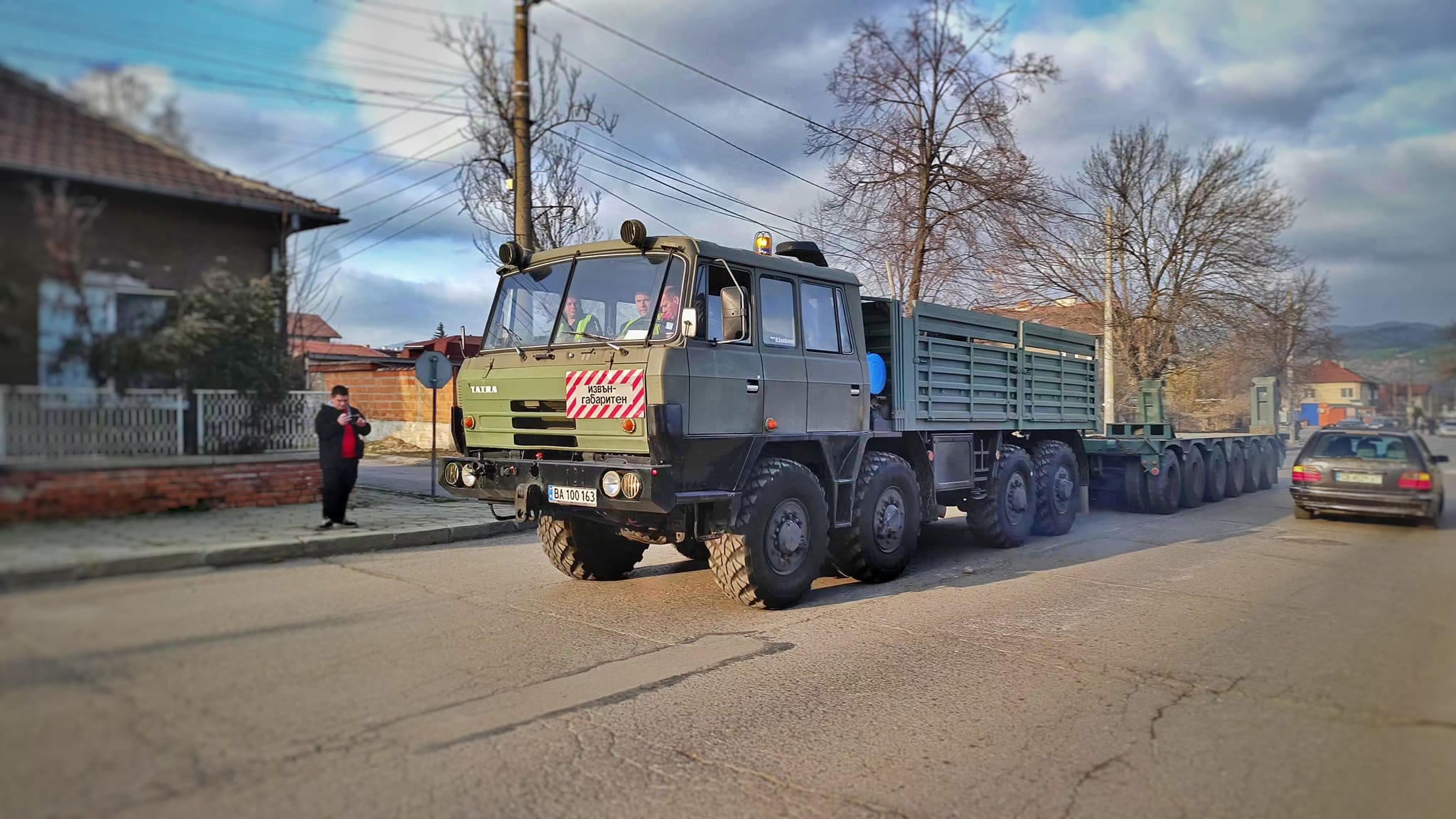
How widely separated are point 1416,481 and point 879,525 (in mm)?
8820

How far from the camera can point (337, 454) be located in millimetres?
3205

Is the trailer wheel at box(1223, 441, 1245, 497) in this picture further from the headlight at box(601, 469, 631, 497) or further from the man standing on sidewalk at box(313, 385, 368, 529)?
the man standing on sidewalk at box(313, 385, 368, 529)

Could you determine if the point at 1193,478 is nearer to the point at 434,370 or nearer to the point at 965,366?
the point at 965,366

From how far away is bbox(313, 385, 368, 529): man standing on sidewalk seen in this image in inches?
110

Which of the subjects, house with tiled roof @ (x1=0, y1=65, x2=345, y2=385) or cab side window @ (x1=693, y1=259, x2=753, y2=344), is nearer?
house with tiled roof @ (x1=0, y1=65, x2=345, y2=385)

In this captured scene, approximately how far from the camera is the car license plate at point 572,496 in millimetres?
6125

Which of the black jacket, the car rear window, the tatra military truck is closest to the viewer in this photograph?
the black jacket

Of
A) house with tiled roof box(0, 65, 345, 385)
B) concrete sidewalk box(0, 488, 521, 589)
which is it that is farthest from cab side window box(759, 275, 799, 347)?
house with tiled roof box(0, 65, 345, 385)

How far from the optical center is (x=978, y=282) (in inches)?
725

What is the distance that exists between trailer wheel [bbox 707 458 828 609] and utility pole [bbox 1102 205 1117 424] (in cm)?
1863

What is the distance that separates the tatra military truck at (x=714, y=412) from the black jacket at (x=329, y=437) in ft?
8.87

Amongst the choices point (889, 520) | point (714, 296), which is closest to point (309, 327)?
point (714, 296)

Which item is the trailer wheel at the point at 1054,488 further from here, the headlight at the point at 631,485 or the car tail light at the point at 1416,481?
the headlight at the point at 631,485

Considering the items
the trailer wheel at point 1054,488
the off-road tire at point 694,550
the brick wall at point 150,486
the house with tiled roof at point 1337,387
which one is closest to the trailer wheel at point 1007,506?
the trailer wheel at point 1054,488
